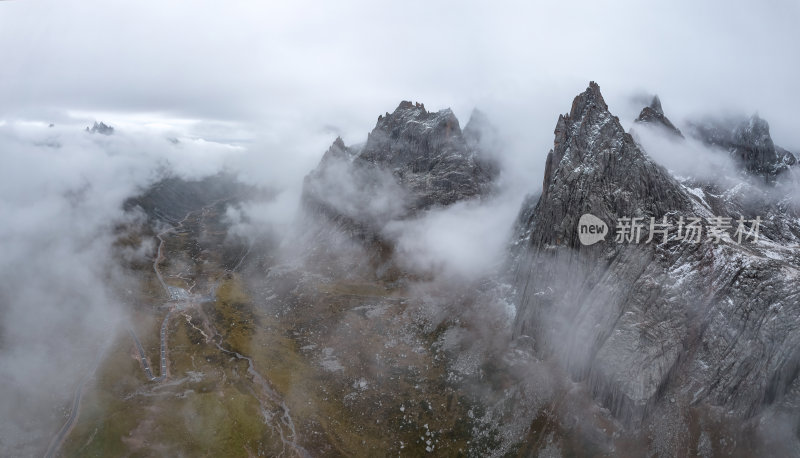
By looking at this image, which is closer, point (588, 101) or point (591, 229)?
point (591, 229)

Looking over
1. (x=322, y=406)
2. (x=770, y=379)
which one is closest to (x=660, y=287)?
(x=770, y=379)

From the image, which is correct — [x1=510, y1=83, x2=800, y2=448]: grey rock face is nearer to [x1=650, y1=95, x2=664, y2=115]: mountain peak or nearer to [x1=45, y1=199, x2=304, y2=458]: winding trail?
[x1=650, y1=95, x2=664, y2=115]: mountain peak

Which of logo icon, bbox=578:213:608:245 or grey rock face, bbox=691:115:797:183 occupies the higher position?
grey rock face, bbox=691:115:797:183

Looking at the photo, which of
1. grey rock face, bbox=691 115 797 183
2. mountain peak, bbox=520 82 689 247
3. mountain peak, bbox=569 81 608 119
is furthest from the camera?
grey rock face, bbox=691 115 797 183

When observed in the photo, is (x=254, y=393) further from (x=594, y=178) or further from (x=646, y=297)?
(x=594, y=178)

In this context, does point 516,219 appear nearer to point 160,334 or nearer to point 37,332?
point 160,334

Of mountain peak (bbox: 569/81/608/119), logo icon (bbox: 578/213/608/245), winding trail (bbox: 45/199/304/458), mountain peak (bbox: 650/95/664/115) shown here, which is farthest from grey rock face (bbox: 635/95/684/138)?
winding trail (bbox: 45/199/304/458)

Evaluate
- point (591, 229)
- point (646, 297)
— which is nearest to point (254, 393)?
Result: point (591, 229)
